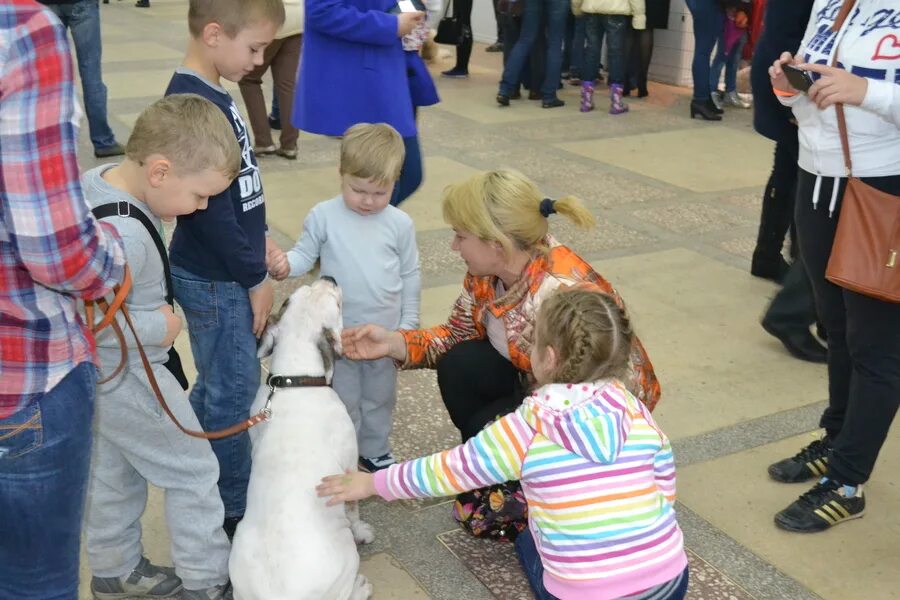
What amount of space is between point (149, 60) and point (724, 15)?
22.0ft

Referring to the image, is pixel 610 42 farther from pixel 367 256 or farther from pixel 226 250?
pixel 226 250

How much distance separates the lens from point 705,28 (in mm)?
9117

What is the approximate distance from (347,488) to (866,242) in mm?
1685

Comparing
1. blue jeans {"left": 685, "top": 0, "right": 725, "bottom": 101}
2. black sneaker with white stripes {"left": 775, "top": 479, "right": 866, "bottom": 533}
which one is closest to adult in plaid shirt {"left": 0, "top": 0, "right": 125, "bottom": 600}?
black sneaker with white stripes {"left": 775, "top": 479, "right": 866, "bottom": 533}

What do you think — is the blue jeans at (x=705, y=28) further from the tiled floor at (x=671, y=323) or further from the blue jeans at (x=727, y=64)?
the tiled floor at (x=671, y=323)

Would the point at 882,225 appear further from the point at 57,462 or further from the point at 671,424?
the point at 57,462

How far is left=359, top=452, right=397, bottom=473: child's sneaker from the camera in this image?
3.46 m

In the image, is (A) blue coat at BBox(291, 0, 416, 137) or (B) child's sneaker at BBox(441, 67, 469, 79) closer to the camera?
(A) blue coat at BBox(291, 0, 416, 137)

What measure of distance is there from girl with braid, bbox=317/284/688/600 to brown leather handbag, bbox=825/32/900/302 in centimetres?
91

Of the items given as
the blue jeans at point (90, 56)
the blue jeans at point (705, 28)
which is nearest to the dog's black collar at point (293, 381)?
the blue jeans at point (90, 56)

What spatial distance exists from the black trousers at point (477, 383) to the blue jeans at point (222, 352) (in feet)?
2.22

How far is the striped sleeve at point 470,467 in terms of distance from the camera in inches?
92.4

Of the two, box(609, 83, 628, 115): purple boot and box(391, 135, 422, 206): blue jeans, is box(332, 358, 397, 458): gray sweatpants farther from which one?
box(609, 83, 628, 115): purple boot

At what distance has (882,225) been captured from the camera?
2.91 meters
